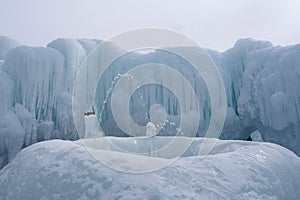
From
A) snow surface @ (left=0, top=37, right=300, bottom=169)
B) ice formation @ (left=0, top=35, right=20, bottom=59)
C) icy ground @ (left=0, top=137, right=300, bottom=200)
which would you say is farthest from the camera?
ice formation @ (left=0, top=35, right=20, bottom=59)

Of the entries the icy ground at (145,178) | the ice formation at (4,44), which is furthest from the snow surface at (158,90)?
the icy ground at (145,178)

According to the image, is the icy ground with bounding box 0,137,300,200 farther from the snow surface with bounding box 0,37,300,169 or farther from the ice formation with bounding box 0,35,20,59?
the ice formation with bounding box 0,35,20,59

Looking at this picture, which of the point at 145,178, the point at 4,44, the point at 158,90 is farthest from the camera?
the point at 4,44

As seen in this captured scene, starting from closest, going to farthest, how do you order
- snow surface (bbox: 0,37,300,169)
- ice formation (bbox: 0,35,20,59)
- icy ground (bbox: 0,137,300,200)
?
icy ground (bbox: 0,137,300,200) → snow surface (bbox: 0,37,300,169) → ice formation (bbox: 0,35,20,59)

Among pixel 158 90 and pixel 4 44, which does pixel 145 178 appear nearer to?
pixel 158 90

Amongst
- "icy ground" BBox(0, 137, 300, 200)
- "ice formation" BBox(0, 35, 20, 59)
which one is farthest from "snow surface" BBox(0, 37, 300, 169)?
"icy ground" BBox(0, 137, 300, 200)

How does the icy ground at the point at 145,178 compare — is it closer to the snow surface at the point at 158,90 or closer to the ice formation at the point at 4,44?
the snow surface at the point at 158,90

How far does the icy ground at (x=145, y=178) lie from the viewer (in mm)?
2240

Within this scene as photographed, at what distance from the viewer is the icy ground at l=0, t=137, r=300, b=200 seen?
2.24 metres

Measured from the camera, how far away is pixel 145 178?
2.29 meters

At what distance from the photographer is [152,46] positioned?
12.8 m

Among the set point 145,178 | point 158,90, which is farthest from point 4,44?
point 145,178

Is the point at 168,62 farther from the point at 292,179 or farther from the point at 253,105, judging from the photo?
the point at 292,179

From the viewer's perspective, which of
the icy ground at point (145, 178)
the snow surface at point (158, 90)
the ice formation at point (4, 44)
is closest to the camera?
the icy ground at point (145, 178)
